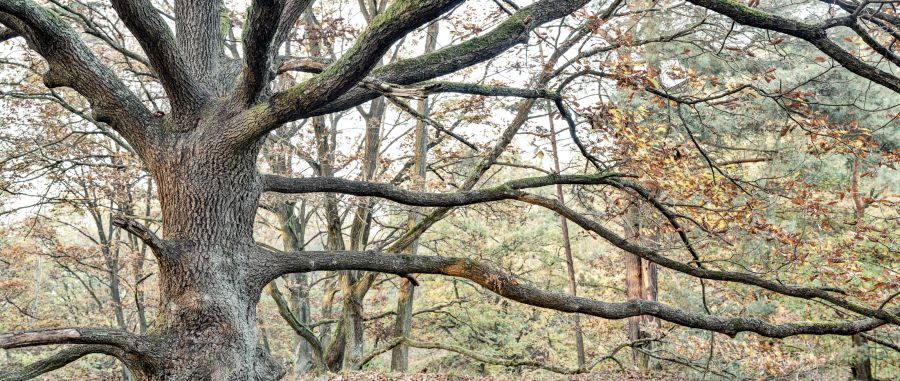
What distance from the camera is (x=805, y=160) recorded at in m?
9.77

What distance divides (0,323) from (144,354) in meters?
15.2

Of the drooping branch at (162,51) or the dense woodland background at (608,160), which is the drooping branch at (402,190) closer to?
the dense woodland background at (608,160)

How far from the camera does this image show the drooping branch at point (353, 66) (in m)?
2.96

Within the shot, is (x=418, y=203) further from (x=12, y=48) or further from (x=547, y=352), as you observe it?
(x=547, y=352)

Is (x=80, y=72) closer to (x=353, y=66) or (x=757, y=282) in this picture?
(x=353, y=66)

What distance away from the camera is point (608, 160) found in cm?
591

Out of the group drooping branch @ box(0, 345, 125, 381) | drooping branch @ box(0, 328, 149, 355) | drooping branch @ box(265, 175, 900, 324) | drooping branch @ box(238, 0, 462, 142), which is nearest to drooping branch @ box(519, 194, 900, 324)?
drooping branch @ box(265, 175, 900, 324)

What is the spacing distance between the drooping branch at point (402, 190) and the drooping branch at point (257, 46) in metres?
1.16

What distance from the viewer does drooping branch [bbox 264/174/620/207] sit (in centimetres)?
514

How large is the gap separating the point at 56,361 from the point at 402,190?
2951mm

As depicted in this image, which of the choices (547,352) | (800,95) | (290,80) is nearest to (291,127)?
(290,80)

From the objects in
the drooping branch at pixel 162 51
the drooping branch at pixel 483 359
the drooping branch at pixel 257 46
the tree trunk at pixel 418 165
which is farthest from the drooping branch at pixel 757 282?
the tree trunk at pixel 418 165

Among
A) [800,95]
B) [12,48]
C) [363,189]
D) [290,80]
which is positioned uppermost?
[12,48]

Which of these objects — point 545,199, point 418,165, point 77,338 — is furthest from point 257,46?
point 418,165
